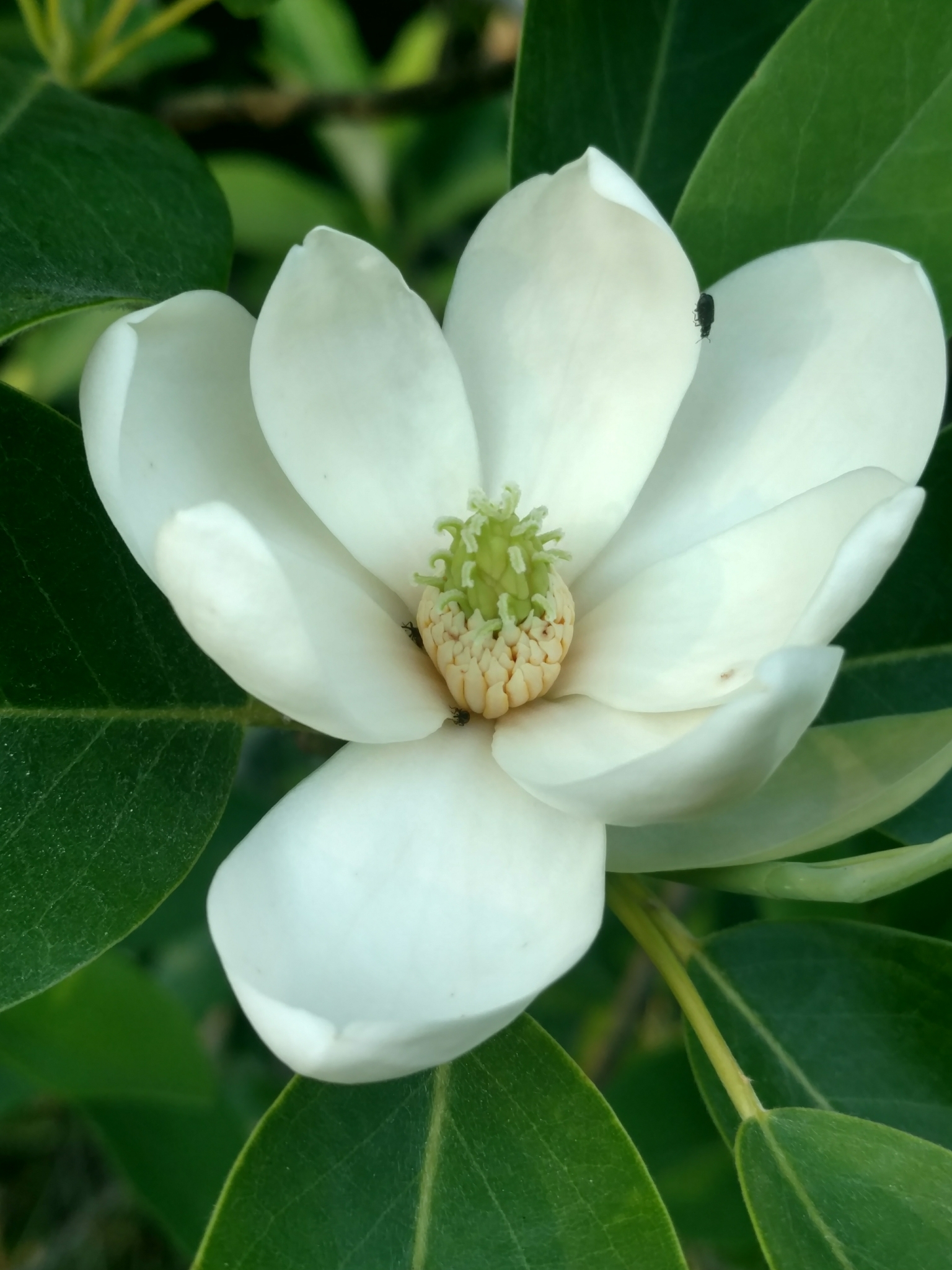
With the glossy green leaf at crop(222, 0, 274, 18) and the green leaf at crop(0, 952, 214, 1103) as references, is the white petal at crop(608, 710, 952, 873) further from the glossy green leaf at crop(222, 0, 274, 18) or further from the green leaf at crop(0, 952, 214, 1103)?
the glossy green leaf at crop(222, 0, 274, 18)

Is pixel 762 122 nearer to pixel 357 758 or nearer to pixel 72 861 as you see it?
pixel 357 758

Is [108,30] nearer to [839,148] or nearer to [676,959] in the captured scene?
[839,148]

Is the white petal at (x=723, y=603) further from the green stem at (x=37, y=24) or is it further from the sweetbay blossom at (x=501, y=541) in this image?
the green stem at (x=37, y=24)

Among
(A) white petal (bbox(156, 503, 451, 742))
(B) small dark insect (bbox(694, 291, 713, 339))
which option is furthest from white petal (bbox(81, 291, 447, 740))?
(B) small dark insect (bbox(694, 291, 713, 339))

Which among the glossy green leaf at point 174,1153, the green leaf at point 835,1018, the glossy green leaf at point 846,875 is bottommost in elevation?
the glossy green leaf at point 174,1153

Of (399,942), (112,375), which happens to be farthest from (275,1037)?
(112,375)

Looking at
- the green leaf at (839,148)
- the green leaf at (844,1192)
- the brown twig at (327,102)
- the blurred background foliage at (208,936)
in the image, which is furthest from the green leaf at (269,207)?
the green leaf at (844,1192)
